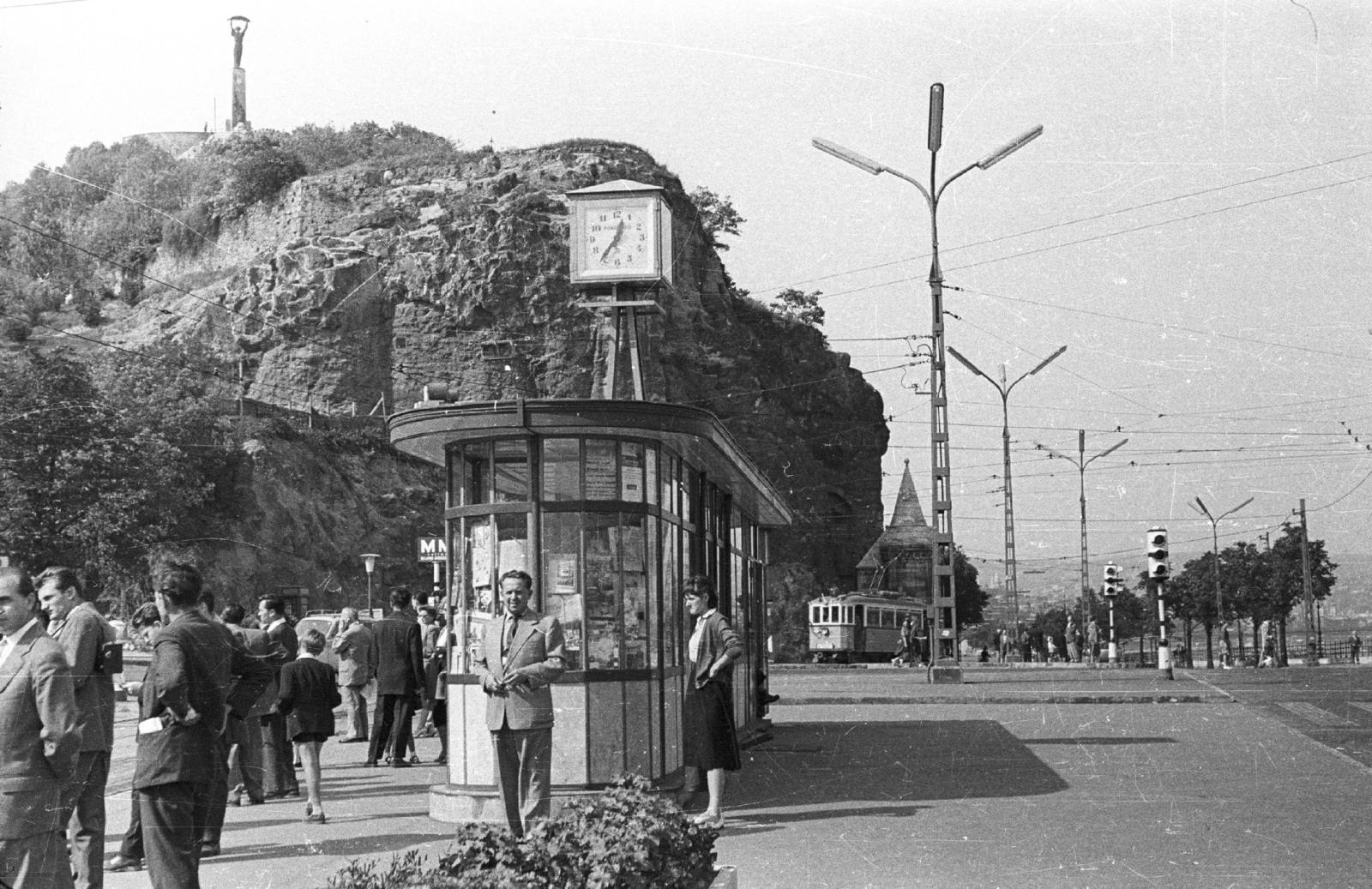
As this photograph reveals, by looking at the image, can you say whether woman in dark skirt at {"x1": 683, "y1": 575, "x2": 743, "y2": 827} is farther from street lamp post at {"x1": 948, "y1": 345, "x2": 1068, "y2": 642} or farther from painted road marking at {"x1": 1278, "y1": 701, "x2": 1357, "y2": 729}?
street lamp post at {"x1": 948, "y1": 345, "x2": 1068, "y2": 642}

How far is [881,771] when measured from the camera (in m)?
15.8

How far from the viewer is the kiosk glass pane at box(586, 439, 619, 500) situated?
1193cm

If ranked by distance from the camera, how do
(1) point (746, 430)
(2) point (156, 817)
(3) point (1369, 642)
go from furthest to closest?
(1) point (746, 430)
(3) point (1369, 642)
(2) point (156, 817)

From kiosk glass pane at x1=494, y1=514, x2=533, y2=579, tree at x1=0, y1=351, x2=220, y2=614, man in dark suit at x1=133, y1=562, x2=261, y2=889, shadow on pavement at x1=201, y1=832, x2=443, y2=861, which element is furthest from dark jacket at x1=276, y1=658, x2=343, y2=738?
tree at x1=0, y1=351, x2=220, y2=614

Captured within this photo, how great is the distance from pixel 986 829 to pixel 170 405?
191ft

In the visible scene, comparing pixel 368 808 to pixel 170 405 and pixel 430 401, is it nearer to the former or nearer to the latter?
pixel 430 401

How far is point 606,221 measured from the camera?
18.5 metres

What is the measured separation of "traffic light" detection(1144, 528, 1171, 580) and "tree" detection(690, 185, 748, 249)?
68.8 meters

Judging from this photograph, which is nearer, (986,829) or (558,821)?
(558,821)

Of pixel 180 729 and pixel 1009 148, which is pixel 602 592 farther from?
pixel 1009 148

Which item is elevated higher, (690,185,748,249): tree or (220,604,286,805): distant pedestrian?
(690,185,748,249): tree

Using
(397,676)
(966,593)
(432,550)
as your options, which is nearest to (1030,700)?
(432,550)

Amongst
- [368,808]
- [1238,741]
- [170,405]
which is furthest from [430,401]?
[170,405]

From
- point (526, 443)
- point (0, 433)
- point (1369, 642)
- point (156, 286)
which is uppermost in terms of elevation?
point (156, 286)
